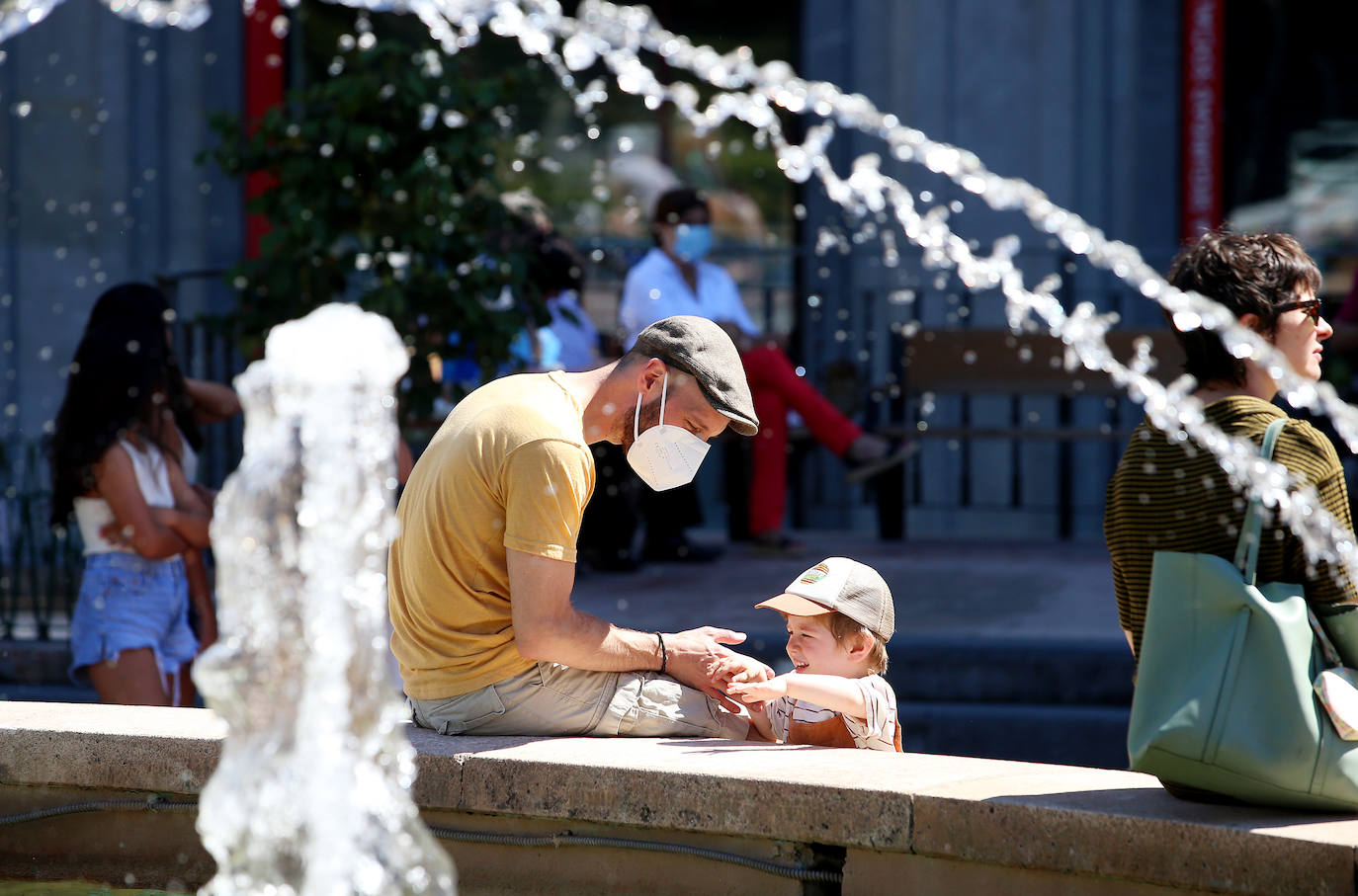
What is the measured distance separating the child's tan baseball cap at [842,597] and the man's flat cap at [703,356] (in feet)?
1.21

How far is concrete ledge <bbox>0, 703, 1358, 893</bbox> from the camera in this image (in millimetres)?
2754

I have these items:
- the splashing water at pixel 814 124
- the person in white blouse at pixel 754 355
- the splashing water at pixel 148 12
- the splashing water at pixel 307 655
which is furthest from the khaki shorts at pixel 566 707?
the splashing water at pixel 148 12

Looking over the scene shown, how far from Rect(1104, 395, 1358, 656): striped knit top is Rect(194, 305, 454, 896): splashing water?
4.32ft

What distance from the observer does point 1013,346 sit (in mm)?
9148

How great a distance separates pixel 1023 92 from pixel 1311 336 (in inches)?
273

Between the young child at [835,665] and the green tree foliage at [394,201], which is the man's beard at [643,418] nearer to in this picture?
the young child at [835,665]

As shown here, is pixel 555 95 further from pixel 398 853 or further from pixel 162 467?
pixel 398 853

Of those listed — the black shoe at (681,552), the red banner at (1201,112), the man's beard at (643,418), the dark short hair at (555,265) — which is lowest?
the black shoe at (681,552)

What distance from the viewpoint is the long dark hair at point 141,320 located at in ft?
15.8

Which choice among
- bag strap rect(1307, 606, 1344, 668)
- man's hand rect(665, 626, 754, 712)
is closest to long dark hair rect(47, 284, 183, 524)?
man's hand rect(665, 626, 754, 712)

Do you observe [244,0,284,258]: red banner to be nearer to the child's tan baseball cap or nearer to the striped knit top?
the child's tan baseball cap

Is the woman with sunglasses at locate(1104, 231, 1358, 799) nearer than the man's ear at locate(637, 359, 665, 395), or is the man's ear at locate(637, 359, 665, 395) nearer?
the woman with sunglasses at locate(1104, 231, 1358, 799)

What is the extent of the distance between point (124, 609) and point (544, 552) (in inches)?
77.8

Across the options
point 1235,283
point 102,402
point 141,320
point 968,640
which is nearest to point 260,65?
point 141,320
